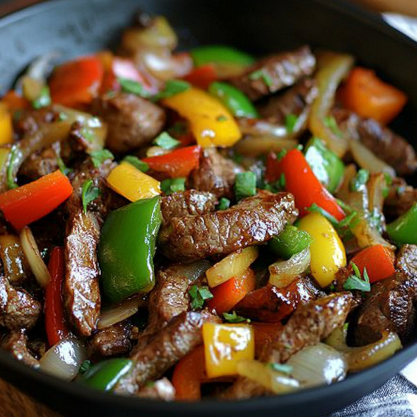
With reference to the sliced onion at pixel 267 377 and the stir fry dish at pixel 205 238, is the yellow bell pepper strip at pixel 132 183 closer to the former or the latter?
the stir fry dish at pixel 205 238

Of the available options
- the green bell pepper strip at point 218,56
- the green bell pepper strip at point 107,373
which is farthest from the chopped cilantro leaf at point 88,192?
the green bell pepper strip at point 218,56

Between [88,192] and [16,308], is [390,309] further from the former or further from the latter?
[16,308]

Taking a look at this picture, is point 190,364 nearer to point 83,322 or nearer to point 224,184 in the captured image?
point 83,322

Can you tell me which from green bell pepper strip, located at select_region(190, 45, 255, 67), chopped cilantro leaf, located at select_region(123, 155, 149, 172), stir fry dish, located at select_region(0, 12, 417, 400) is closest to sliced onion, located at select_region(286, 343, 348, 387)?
stir fry dish, located at select_region(0, 12, 417, 400)

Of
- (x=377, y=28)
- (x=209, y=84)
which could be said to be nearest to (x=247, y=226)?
(x=209, y=84)

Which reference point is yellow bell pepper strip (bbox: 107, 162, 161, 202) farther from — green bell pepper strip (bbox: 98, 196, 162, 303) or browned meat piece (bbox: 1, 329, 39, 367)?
browned meat piece (bbox: 1, 329, 39, 367)

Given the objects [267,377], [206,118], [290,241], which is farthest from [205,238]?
[206,118]
